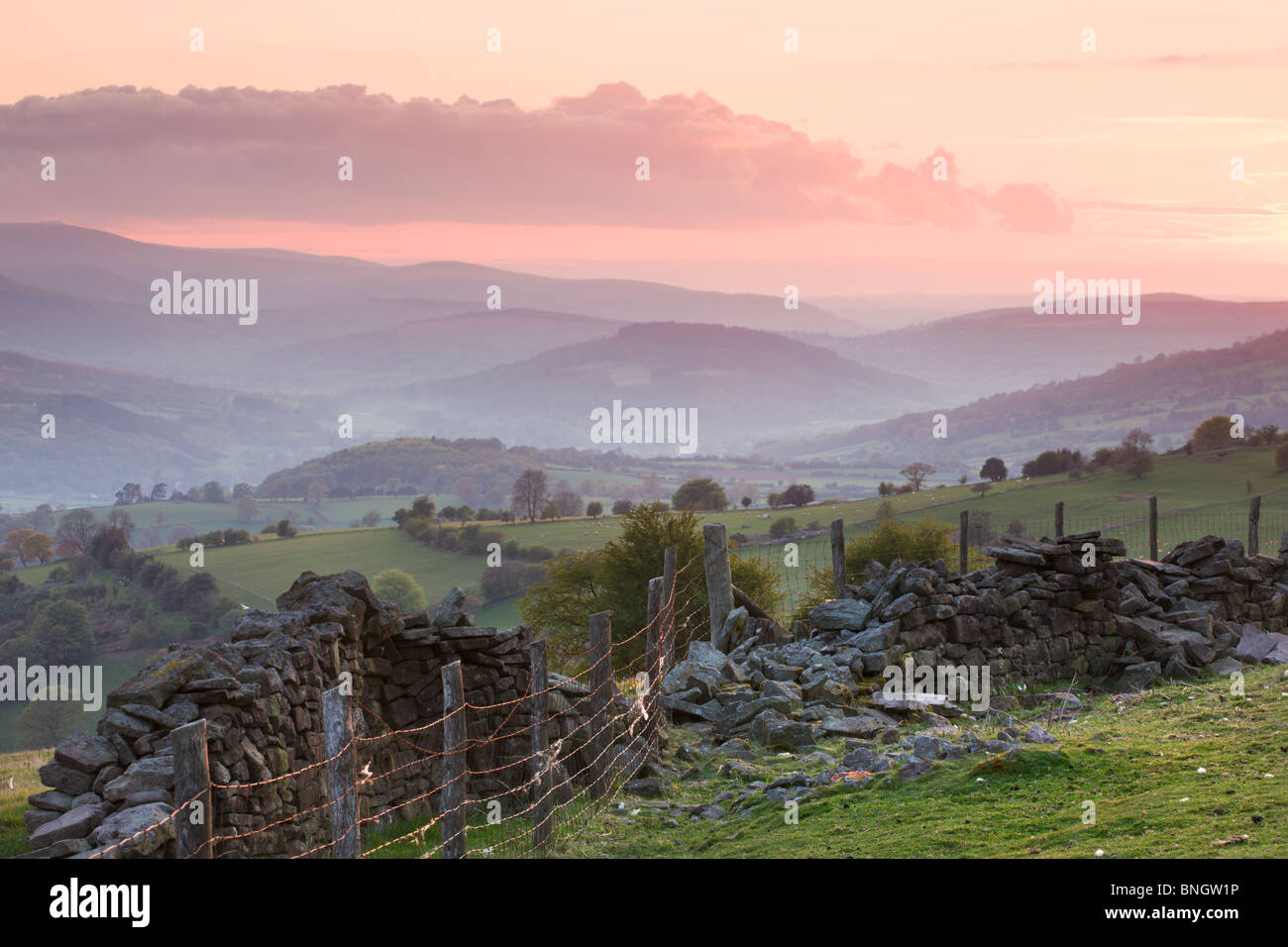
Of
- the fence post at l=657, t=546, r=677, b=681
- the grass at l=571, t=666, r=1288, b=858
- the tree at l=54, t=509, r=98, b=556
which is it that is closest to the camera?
the grass at l=571, t=666, r=1288, b=858

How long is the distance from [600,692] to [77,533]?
138 meters

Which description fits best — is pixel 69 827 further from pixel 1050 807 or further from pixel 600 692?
pixel 1050 807

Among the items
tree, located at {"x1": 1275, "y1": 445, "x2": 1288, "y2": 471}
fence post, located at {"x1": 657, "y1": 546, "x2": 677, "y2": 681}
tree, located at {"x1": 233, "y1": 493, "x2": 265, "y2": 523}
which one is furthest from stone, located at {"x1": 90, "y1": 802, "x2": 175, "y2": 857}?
tree, located at {"x1": 233, "y1": 493, "x2": 265, "y2": 523}

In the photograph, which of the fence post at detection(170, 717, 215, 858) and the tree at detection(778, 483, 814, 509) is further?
the tree at detection(778, 483, 814, 509)

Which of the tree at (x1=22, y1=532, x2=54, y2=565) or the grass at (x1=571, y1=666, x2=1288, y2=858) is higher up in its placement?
the grass at (x1=571, y1=666, x2=1288, y2=858)

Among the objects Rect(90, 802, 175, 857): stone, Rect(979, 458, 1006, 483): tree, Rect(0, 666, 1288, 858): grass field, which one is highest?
Rect(979, 458, 1006, 483): tree

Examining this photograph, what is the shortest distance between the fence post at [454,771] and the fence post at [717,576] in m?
11.9

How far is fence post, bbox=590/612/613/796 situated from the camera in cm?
1173

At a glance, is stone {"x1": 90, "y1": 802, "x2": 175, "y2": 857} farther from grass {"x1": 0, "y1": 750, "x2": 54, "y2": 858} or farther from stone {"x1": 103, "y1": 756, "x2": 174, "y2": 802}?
grass {"x1": 0, "y1": 750, "x2": 54, "y2": 858}

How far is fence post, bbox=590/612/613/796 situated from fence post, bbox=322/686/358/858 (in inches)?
195

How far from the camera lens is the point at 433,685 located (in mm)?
12953

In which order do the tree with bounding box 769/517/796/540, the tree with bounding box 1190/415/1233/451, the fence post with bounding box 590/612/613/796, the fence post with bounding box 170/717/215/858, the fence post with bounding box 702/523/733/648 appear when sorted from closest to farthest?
the fence post with bounding box 170/717/215/858, the fence post with bounding box 590/612/613/796, the fence post with bounding box 702/523/733/648, the tree with bounding box 769/517/796/540, the tree with bounding box 1190/415/1233/451

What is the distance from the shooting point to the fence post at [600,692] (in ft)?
38.5

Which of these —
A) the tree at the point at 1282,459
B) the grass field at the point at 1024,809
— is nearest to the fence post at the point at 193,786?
the grass field at the point at 1024,809
